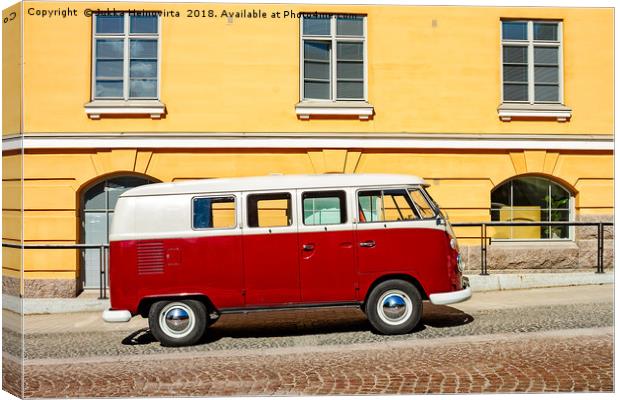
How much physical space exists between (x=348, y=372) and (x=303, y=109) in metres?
2.53

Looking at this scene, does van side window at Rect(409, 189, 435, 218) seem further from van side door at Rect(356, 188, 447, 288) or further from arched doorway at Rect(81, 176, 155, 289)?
arched doorway at Rect(81, 176, 155, 289)

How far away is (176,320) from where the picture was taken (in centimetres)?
539

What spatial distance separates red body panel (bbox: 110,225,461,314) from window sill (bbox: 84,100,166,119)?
1.27m

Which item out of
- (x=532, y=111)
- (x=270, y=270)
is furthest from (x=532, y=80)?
(x=270, y=270)

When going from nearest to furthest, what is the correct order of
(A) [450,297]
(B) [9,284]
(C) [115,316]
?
1. (B) [9,284]
2. (C) [115,316]
3. (A) [450,297]

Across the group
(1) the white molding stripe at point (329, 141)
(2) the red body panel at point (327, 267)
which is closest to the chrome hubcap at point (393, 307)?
(2) the red body panel at point (327, 267)

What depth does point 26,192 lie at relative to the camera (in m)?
5.09

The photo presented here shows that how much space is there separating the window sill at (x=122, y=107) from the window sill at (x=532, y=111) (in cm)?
347

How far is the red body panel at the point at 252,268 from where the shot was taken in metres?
5.39

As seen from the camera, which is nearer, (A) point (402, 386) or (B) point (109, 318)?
(A) point (402, 386)

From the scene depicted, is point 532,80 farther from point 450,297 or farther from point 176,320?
point 176,320

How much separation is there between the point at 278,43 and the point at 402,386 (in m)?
3.34

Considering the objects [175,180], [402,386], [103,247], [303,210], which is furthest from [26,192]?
[402,386]

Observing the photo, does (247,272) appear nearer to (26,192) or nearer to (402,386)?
(402,386)
